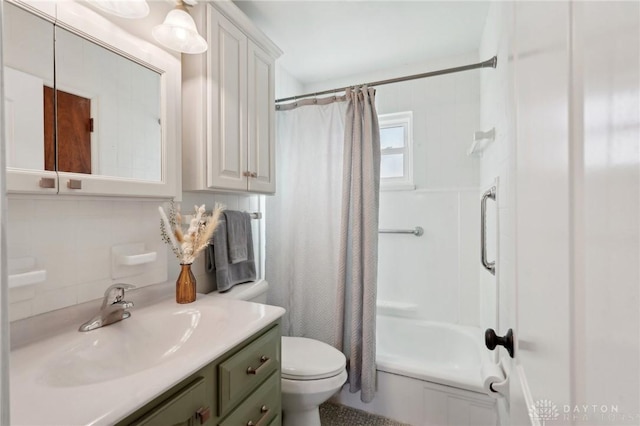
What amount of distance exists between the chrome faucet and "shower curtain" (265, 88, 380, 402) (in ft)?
3.78

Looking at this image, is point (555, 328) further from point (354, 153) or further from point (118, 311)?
point (354, 153)

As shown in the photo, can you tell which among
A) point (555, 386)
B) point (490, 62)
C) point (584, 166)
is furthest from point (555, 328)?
point (490, 62)

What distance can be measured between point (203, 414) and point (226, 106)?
4.13ft

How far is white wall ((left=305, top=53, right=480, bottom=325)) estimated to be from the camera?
7.13 ft

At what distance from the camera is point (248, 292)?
1.66 meters

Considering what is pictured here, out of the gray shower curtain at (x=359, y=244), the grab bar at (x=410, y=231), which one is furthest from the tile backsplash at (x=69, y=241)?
the grab bar at (x=410, y=231)

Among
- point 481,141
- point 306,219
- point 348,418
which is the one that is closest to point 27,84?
point 306,219

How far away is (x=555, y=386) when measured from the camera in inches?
15.1

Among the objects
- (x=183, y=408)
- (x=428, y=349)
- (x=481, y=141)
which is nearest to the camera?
(x=183, y=408)

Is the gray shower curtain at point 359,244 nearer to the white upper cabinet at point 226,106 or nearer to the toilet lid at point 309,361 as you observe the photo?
the toilet lid at point 309,361

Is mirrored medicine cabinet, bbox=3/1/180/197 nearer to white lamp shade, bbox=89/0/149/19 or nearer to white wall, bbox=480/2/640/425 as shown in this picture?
white lamp shade, bbox=89/0/149/19

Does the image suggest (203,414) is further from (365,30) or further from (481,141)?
(365,30)

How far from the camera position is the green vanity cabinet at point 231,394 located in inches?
27.5

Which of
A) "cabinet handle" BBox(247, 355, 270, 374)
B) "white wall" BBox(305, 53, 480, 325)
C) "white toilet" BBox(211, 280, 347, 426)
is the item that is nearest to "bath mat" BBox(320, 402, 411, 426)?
"white toilet" BBox(211, 280, 347, 426)
